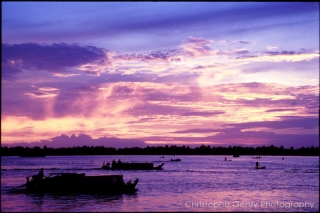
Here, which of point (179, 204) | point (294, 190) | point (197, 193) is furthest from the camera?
point (294, 190)

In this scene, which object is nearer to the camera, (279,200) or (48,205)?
(48,205)

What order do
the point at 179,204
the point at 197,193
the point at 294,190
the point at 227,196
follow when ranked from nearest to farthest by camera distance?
the point at 179,204 < the point at 227,196 < the point at 197,193 < the point at 294,190

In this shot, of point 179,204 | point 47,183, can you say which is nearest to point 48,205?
point 47,183

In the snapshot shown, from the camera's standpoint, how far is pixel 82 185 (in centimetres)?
5241

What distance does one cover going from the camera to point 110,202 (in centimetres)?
4519

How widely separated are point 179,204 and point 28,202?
17.4 m

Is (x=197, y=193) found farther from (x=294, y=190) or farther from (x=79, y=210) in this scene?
(x=79, y=210)

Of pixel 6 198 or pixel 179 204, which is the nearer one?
pixel 179 204

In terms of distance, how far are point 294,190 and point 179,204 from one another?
24.1m

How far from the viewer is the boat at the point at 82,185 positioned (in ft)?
171

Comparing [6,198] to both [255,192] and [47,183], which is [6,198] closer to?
[47,183]

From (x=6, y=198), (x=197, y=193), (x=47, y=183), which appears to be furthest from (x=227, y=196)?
(x=6, y=198)

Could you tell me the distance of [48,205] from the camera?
4356 centimetres

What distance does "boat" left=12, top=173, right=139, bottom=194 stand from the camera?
5200 centimetres
